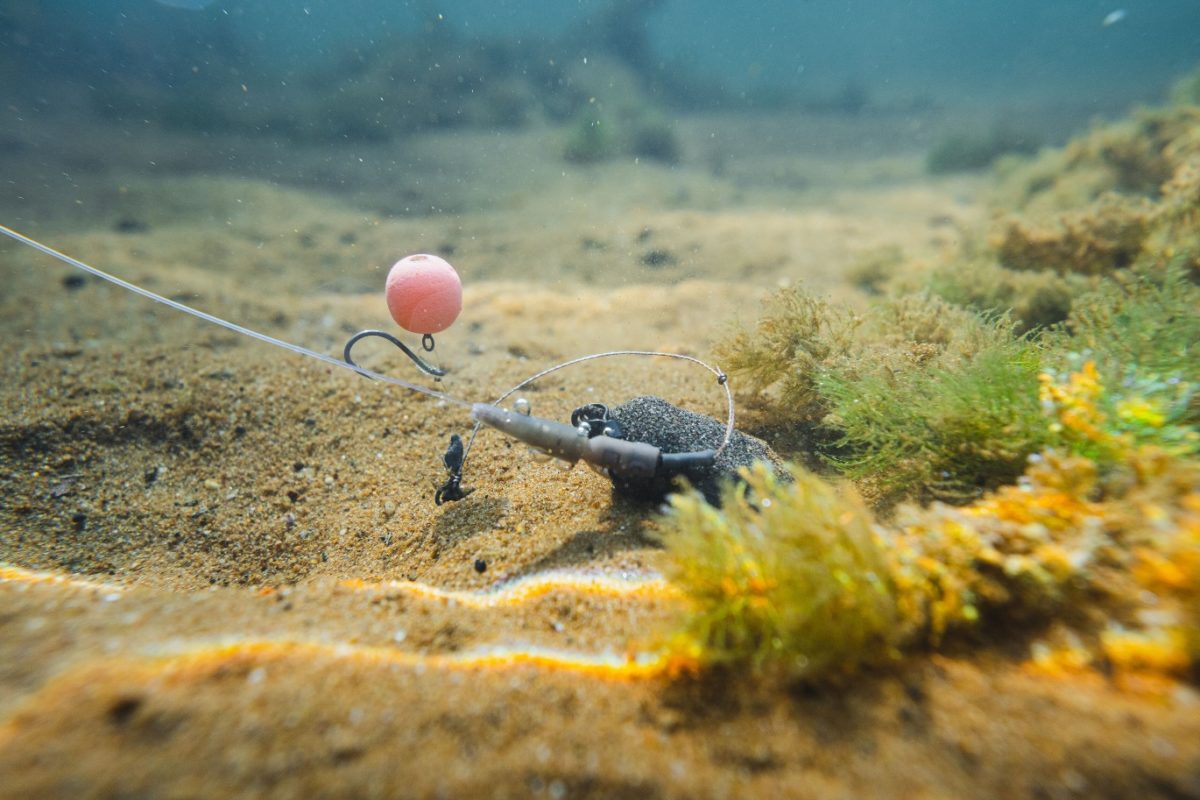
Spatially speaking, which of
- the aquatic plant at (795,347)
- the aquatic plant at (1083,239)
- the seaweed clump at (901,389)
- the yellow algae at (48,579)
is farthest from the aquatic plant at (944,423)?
the yellow algae at (48,579)

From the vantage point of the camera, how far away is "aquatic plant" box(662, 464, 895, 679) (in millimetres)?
1615

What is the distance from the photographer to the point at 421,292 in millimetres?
3141

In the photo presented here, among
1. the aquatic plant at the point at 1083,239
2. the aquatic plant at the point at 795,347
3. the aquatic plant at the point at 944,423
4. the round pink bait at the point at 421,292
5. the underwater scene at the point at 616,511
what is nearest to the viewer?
the underwater scene at the point at 616,511

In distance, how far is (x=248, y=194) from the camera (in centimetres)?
1185

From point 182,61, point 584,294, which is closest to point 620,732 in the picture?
point 584,294

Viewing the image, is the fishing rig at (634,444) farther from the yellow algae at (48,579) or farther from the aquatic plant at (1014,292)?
the aquatic plant at (1014,292)

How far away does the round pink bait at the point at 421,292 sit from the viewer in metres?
3.12

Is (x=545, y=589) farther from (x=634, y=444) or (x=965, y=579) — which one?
(x=965, y=579)

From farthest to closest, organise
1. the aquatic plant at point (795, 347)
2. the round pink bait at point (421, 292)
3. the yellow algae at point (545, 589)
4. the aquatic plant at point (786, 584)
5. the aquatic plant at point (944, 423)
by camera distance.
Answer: the aquatic plant at point (795, 347) < the round pink bait at point (421, 292) < the aquatic plant at point (944, 423) < the yellow algae at point (545, 589) < the aquatic plant at point (786, 584)

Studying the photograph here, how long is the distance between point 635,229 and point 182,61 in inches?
1134

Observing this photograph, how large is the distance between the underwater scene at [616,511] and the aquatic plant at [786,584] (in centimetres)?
1

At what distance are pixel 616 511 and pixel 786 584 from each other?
1349 millimetres

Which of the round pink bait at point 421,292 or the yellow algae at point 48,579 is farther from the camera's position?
the round pink bait at point 421,292

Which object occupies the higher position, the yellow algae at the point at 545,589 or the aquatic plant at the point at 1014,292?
the aquatic plant at the point at 1014,292
